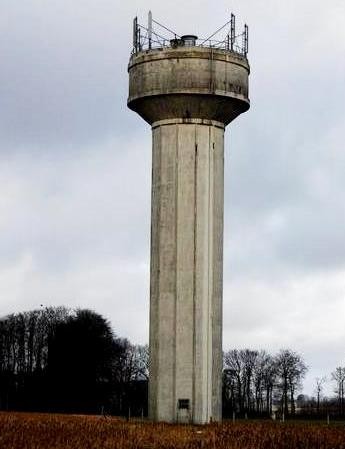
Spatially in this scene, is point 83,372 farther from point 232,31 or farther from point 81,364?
point 232,31

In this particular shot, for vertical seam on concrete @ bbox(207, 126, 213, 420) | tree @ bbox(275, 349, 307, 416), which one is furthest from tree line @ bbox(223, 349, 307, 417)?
vertical seam on concrete @ bbox(207, 126, 213, 420)

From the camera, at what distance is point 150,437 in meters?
38.9

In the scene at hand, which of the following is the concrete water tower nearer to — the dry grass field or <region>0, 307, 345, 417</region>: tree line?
the dry grass field

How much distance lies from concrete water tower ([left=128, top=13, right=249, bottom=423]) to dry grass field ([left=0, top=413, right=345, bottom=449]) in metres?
3.83

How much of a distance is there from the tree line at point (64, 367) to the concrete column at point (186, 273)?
46164 mm

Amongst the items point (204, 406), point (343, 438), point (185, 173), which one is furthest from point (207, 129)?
point (343, 438)

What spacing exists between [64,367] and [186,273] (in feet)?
186

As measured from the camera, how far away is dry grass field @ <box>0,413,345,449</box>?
114 feet

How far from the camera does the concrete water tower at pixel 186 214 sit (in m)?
49.3

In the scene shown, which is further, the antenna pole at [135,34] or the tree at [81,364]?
the tree at [81,364]

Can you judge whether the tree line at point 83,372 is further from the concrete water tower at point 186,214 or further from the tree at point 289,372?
the concrete water tower at point 186,214

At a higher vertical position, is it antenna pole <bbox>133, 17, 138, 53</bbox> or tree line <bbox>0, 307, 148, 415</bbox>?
antenna pole <bbox>133, 17, 138, 53</bbox>

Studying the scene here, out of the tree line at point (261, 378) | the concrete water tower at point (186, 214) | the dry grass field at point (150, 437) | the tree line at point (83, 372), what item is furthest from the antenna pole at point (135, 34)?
the tree line at point (261, 378)

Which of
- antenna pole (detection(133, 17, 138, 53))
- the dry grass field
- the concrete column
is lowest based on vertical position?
the dry grass field
